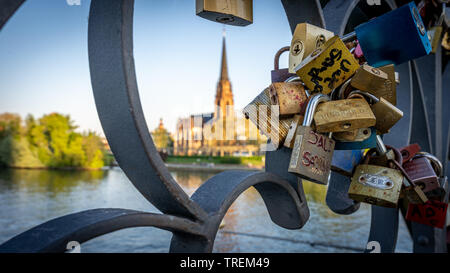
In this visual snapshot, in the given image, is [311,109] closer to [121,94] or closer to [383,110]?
[383,110]

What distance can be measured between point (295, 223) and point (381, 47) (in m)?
0.32

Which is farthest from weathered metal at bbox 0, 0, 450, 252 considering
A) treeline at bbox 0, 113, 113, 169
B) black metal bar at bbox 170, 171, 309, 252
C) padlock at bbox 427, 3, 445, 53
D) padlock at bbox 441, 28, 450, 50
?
treeline at bbox 0, 113, 113, 169

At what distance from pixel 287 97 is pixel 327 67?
0.06 metres

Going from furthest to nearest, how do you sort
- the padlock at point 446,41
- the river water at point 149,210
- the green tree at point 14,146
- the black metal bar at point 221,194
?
the green tree at point 14,146 < the river water at point 149,210 < the padlock at point 446,41 < the black metal bar at point 221,194

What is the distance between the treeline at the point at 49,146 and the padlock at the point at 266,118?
1348 cm

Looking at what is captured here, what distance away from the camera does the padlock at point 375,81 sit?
1.45 ft

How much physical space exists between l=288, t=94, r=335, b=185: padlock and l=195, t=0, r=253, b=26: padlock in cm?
14

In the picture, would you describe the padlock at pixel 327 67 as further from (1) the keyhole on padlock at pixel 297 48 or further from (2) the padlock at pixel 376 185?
(2) the padlock at pixel 376 185

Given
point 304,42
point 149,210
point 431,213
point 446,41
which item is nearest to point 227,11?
point 304,42

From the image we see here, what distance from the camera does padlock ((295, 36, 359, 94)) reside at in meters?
0.42

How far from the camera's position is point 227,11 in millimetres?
406

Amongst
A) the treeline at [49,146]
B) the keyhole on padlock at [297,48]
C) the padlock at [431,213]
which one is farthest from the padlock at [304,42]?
the treeline at [49,146]
